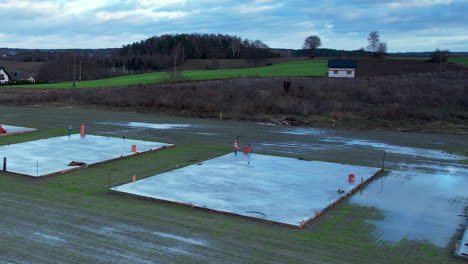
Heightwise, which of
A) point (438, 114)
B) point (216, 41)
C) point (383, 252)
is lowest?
point (383, 252)

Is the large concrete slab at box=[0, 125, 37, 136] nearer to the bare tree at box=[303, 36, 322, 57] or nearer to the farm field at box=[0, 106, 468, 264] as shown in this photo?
the farm field at box=[0, 106, 468, 264]

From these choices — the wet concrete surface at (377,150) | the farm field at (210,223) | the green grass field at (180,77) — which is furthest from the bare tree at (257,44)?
the farm field at (210,223)

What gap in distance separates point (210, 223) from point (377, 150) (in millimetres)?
14854

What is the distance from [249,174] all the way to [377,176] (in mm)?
5322

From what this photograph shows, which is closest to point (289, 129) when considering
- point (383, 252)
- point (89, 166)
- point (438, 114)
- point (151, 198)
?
point (438, 114)

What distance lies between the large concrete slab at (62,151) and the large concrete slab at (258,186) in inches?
165

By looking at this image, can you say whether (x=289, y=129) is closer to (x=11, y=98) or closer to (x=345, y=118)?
(x=345, y=118)

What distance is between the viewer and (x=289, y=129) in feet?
106

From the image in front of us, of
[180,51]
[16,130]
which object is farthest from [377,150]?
[180,51]

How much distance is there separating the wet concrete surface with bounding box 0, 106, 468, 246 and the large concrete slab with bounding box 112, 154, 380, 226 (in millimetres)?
1435

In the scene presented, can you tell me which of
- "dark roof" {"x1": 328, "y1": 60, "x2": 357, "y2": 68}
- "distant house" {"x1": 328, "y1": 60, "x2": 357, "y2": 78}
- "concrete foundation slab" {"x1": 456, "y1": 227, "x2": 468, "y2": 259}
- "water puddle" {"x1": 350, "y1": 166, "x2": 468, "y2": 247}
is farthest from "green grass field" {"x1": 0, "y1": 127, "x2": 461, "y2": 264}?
"dark roof" {"x1": 328, "y1": 60, "x2": 357, "y2": 68}

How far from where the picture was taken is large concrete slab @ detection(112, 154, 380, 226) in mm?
13883

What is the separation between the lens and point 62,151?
21.7 meters

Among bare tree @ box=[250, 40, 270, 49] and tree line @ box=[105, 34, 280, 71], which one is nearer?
tree line @ box=[105, 34, 280, 71]
